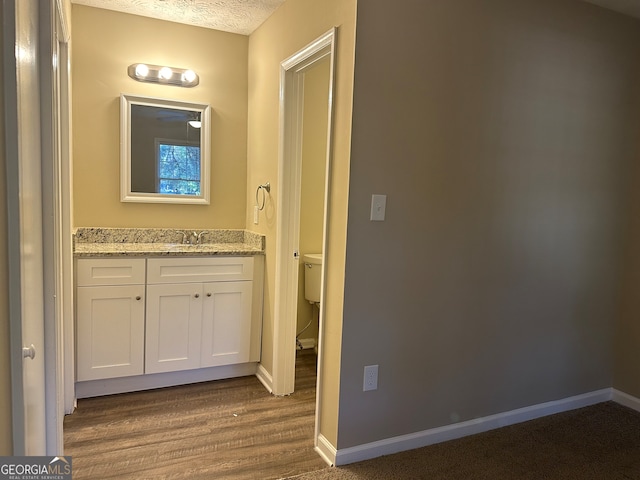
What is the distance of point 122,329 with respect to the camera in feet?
9.11

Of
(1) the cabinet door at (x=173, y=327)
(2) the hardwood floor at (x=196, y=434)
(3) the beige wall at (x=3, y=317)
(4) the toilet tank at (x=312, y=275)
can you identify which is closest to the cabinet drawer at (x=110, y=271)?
(1) the cabinet door at (x=173, y=327)

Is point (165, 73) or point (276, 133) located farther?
point (165, 73)

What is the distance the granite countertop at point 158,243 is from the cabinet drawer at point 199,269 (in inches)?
1.8

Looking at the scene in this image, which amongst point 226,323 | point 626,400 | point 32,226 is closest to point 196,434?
point 226,323

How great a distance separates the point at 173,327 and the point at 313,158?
1.66 meters

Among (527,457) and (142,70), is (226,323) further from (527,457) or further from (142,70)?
(527,457)

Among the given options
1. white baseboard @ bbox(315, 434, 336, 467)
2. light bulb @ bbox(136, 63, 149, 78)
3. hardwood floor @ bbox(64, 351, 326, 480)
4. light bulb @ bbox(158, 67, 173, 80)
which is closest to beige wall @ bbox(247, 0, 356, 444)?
white baseboard @ bbox(315, 434, 336, 467)

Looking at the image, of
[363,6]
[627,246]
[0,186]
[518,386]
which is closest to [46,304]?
[0,186]

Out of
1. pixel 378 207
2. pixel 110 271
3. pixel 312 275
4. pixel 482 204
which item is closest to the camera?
pixel 378 207

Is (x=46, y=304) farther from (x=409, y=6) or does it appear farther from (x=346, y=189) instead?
(x=409, y=6)

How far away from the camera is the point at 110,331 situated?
2752mm

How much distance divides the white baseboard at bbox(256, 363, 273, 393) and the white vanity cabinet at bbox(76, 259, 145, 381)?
0.76 metres

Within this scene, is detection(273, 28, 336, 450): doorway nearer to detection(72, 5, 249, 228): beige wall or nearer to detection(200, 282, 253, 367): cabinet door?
detection(200, 282, 253, 367): cabinet door

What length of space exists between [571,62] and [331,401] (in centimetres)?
222
